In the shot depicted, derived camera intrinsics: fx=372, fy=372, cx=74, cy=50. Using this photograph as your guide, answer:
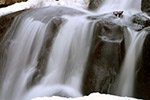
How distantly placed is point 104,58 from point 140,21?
3.81 feet

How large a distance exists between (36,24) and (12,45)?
2.38 feet

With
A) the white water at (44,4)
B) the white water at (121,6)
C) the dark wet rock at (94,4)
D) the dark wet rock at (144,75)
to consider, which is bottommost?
the dark wet rock at (144,75)

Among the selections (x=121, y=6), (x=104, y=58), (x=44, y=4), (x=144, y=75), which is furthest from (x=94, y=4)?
(x=144, y=75)

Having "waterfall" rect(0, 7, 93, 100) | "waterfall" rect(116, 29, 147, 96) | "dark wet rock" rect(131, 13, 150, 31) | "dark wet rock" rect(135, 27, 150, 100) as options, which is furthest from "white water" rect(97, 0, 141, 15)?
"dark wet rock" rect(135, 27, 150, 100)

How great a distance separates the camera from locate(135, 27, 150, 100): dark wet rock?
262 inches

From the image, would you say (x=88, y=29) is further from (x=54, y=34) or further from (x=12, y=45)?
(x=12, y=45)

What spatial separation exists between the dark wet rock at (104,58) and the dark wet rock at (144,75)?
1.34 ft

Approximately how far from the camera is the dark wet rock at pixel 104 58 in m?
6.90

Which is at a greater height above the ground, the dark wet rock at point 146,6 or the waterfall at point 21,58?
the dark wet rock at point 146,6

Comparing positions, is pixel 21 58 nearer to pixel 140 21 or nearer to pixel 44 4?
pixel 44 4

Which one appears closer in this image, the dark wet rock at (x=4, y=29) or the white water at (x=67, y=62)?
the white water at (x=67, y=62)

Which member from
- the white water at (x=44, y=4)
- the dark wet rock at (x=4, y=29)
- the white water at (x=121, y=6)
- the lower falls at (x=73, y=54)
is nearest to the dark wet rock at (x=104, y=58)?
the lower falls at (x=73, y=54)

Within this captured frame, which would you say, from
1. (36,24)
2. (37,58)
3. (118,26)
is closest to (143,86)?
(118,26)

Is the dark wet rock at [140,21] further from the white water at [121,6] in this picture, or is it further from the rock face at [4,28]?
the rock face at [4,28]
